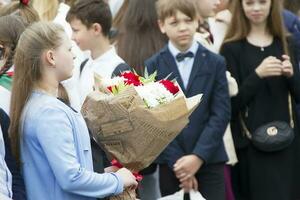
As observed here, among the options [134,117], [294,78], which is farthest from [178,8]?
[134,117]

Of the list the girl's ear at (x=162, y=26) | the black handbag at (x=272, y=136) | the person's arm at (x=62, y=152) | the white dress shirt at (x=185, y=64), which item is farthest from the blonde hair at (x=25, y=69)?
the black handbag at (x=272, y=136)

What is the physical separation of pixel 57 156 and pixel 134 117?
0.45 meters

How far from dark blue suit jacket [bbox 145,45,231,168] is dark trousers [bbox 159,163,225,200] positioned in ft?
0.21

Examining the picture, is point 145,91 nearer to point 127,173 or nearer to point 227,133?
point 127,173

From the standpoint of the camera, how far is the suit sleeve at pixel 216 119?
575 centimetres

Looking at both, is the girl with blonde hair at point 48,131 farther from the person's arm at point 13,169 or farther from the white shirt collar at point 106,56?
the white shirt collar at point 106,56

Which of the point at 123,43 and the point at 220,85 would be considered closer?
the point at 220,85

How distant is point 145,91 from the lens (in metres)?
4.13

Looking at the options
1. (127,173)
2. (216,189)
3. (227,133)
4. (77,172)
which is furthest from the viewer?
(227,133)

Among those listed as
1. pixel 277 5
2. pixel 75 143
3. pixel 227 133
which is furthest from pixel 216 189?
pixel 75 143

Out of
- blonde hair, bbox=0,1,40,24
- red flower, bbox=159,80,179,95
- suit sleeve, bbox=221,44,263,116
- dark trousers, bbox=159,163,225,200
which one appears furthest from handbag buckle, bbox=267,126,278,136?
red flower, bbox=159,80,179,95

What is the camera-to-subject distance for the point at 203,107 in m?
5.88

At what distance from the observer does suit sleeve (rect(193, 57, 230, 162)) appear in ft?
18.9

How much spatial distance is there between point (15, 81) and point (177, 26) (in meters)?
2.15
